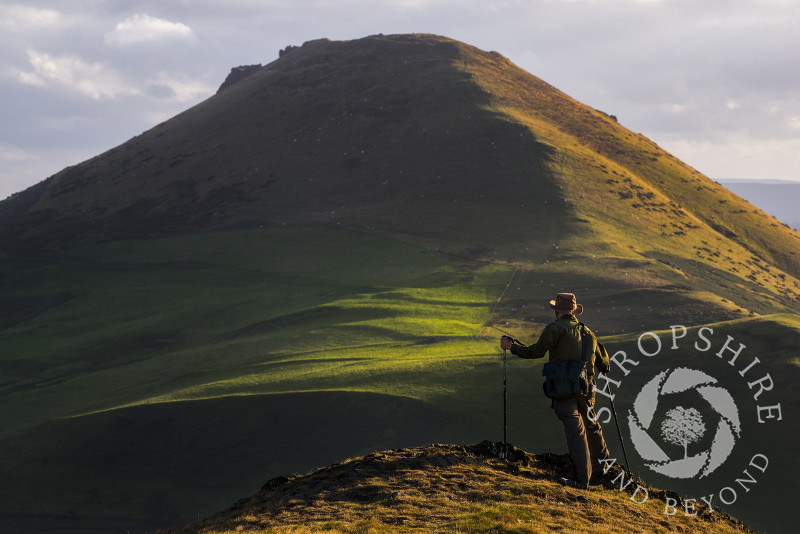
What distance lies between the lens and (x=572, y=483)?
17109mm

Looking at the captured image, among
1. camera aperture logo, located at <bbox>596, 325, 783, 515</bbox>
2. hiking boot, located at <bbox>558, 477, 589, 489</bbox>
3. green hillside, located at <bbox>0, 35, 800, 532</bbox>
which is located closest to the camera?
hiking boot, located at <bbox>558, 477, 589, 489</bbox>

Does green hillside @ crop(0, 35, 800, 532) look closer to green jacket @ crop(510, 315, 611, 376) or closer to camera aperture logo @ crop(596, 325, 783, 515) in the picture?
camera aperture logo @ crop(596, 325, 783, 515)

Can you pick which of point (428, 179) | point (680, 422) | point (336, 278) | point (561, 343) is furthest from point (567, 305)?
point (428, 179)

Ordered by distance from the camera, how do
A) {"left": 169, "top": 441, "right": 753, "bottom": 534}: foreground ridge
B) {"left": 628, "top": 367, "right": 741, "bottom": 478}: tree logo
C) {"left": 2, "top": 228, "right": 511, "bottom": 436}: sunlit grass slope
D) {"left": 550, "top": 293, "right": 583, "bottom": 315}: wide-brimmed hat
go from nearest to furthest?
{"left": 169, "top": 441, "right": 753, "bottom": 534}: foreground ridge, {"left": 550, "top": 293, "right": 583, "bottom": 315}: wide-brimmed hat, {"left": 628, "top": 367, "right": 741, "bottom": 478}: tree logo, {"left": 2, "top": 228, "right": 511, "bottom": 436}: sunlit grass slope

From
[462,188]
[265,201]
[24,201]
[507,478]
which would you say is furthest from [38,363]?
[24,201]

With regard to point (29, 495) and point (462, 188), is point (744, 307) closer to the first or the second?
point (462, 188)

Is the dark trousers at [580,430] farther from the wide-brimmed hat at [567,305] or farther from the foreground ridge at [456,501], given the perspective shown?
the wide-brimmed hat at [567,305]

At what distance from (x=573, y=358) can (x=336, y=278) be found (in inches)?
3419

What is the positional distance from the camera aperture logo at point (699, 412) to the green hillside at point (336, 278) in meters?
0.69

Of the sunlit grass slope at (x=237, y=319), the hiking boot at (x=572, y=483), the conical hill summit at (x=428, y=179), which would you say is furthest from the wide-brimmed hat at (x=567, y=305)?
the conical hill summit at (x=428, y=179)

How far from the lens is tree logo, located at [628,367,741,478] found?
117ft

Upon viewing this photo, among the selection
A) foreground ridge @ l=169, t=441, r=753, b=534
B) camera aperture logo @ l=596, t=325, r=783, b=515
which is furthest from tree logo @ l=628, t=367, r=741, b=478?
foreground ridge @ l=169, t=441, r=753, b=534

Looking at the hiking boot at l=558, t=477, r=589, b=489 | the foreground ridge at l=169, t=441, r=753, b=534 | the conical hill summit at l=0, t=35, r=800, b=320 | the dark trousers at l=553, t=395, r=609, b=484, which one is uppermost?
the conical hill summit at l=0, t=35, r=800, b=320

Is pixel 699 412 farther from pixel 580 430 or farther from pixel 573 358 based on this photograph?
pixel 573 358
